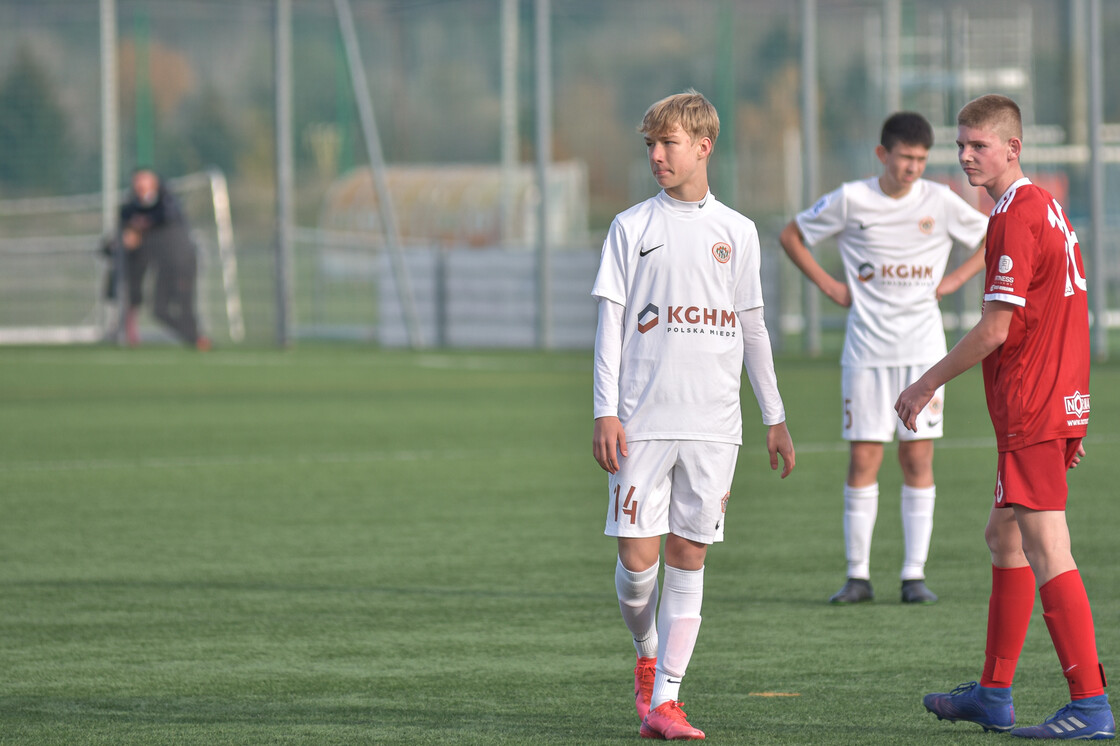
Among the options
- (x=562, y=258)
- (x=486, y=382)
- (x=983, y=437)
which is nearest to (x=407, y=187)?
(x=562, y=258)

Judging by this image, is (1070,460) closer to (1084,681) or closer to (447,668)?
(1084,681)

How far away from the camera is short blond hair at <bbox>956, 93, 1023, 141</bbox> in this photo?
193 inches

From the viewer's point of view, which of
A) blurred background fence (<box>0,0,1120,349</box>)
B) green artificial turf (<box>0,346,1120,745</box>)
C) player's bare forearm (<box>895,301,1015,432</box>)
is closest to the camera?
player's bare forearm (<box>895,301,1015,432</box>)

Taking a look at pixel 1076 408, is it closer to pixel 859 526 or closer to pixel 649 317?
pixel 649 317

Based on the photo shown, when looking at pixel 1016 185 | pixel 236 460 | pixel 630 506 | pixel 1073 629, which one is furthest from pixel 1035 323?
pixel 236 460

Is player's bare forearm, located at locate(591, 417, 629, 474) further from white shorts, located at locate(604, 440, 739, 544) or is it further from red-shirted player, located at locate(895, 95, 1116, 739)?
red-shirted player, located at locate(895, 95, 1116, 739)

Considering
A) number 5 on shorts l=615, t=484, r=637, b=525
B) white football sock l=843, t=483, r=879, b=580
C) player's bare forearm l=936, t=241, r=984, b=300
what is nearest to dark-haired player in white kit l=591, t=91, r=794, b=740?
number 5 on shorts l=615, t=484, r=637, b=525

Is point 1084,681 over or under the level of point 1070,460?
under

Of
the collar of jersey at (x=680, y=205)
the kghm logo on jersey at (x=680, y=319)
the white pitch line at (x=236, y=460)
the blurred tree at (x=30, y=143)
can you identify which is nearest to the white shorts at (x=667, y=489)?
the kghm logo on jersey at (x=680, y=319)

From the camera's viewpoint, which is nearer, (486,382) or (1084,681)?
(1084,681)

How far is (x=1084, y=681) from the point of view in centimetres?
486

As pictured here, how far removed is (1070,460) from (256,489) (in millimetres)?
6658

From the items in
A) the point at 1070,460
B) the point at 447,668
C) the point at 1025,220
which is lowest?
the point at 447,668

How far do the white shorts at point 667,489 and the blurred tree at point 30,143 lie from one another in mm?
27246
